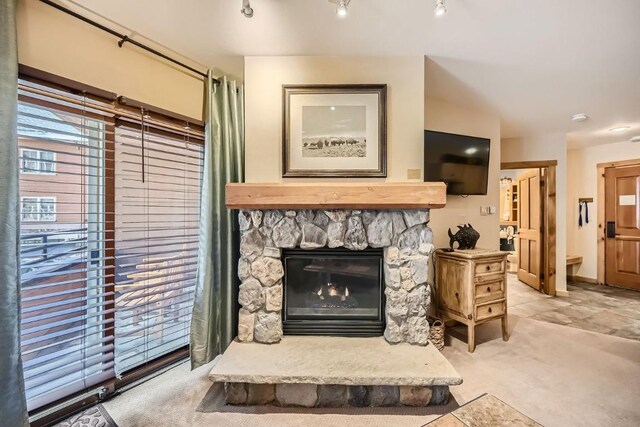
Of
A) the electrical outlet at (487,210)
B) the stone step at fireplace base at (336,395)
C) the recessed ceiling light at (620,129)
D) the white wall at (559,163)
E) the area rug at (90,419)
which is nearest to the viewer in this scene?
the area rug at (90,419)

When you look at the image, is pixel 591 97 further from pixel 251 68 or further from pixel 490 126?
pixel 251 68

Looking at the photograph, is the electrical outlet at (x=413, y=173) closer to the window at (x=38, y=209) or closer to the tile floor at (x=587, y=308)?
the window at (x=38, y=209)

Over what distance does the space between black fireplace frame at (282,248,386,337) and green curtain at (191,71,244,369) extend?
1.53 ft

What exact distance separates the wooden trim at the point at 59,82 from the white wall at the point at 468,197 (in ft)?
9.14

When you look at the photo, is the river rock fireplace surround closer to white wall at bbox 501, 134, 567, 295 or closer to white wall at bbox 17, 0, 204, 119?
white wall at bbox 17, 0, 204, 119

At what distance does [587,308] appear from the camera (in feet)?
11.9

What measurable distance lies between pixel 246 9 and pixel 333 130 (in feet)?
3.06

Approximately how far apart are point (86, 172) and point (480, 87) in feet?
10.7

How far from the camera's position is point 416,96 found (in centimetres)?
215

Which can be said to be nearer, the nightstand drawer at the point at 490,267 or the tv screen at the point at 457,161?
the nightstand drawer at the point at 490,267

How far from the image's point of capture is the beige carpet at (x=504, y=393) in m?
1.66

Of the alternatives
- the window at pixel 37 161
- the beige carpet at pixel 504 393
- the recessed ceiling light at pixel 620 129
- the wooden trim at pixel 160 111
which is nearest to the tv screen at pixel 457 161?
the beige carpet at pixel 504 393

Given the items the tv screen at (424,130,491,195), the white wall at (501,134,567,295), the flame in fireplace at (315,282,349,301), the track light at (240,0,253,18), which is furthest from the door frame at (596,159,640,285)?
the track light at (240,0,253,18)

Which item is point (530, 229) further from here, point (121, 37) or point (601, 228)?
point (121, 37)
